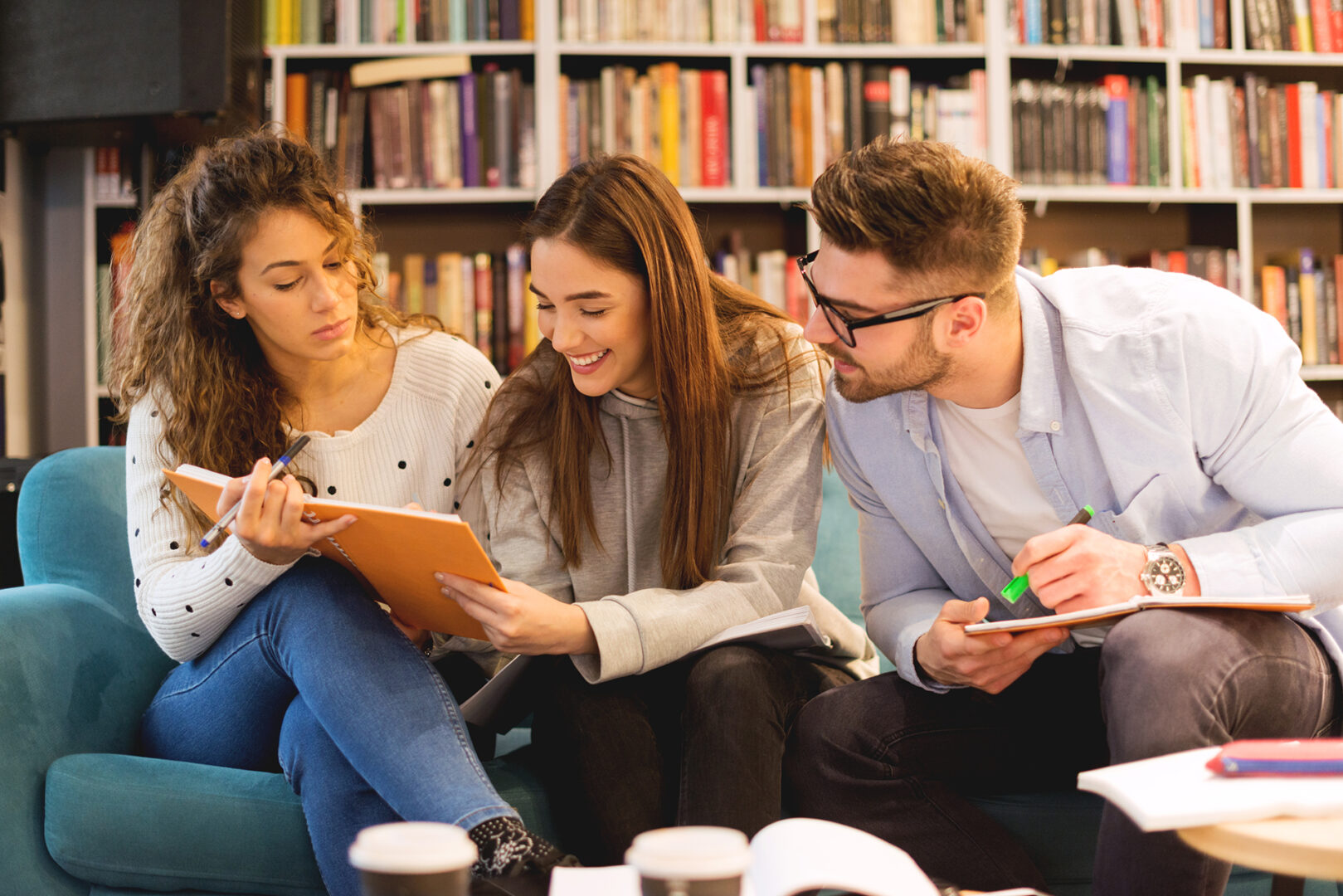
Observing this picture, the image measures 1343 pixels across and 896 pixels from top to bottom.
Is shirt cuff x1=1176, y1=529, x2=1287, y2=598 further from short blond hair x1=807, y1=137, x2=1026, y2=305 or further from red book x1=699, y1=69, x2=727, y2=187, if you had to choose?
red book x1=699, y1=69, x2=727, y2=187

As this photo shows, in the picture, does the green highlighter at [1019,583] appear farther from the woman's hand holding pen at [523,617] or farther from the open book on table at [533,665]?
the woman's hand holding pen at [523,617]

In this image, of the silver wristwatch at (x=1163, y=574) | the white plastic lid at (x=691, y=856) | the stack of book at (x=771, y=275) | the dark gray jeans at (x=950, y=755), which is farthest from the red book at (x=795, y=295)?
the white plastic lid at (x=691, y=856)

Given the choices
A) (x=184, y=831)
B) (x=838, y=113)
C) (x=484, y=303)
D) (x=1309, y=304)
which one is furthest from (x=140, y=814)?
(x=1309, y=304)

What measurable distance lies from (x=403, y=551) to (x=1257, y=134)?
2.49 m

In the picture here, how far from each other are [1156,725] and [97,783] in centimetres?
114

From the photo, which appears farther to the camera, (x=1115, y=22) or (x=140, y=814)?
(x=1115, y=22)

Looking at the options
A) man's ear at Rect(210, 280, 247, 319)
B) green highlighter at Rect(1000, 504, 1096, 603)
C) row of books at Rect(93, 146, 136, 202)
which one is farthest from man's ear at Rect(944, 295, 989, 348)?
row of books at Rect(93, 146, 136, 202)

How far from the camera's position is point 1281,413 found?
116 cm

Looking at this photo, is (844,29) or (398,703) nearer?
(398,703)

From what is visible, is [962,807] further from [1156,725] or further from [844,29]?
[844,29]

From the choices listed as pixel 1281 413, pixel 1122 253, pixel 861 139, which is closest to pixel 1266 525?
pixel 1281 413

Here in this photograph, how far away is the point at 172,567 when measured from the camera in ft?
4.63

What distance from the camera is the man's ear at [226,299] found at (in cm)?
153

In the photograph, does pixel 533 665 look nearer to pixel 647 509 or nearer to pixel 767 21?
pixel 647 509
